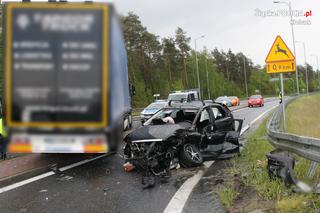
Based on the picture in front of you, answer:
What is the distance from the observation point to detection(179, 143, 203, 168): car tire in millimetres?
9305

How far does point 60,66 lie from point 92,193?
23.7ft

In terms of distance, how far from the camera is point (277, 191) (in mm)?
6152

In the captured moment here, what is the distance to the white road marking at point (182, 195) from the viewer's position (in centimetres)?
629

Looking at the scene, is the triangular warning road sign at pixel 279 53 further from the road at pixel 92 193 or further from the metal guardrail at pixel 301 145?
the road at pixel 92 193

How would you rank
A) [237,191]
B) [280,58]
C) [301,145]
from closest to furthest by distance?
[237,191], [301,145], [280,58]

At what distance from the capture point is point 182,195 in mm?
7109

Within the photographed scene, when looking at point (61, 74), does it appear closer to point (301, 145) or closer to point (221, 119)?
point (301, 145)

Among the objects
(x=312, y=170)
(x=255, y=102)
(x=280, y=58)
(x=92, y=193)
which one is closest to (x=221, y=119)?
(x=280, y=58)

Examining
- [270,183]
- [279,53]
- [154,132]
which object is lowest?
[270,183]

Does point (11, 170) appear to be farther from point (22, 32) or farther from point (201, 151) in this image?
point (22, 32)

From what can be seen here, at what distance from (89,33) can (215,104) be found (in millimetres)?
10944

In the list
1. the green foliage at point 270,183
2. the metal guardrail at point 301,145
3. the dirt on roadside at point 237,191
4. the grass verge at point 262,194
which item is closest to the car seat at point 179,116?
the dirt on roadside at point 237,191

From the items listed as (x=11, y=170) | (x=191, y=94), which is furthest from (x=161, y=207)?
(x=191, y=94)

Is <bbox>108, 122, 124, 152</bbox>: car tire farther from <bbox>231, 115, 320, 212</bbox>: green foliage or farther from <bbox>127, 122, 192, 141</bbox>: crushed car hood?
<bbox>127, 122, 192, 141</bbox>: crushed car hood
